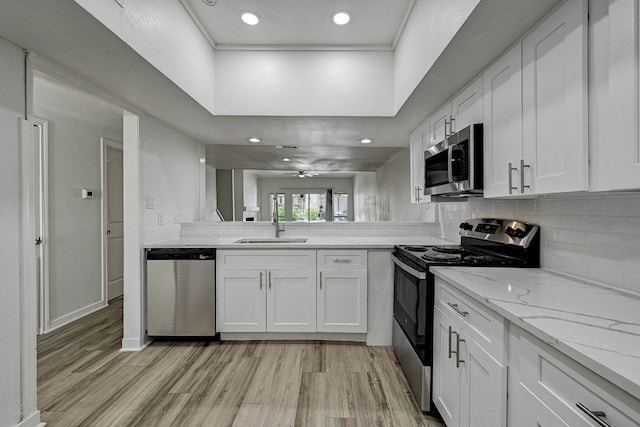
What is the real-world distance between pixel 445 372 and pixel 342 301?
1.18m

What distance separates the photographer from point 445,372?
5.18 feet

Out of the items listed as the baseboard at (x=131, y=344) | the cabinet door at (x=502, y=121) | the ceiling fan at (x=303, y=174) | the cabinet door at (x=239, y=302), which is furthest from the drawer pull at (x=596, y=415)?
the ceiling fan at (x=303, y=174)

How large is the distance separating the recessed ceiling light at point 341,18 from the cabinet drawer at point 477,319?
6.08ft

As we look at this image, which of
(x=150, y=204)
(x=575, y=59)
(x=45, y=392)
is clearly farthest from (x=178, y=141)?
(x=575, y=59)

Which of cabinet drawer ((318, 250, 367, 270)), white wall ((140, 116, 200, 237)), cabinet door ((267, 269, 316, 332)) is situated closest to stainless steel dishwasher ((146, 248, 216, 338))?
white wall ((140, 116, 200, 237))

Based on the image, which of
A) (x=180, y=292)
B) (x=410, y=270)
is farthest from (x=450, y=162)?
(x=180, y=292)

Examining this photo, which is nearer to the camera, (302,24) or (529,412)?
(529,412)

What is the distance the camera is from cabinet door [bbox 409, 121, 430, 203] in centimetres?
282

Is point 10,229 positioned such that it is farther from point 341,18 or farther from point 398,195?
point 398,195

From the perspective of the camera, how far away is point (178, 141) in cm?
325

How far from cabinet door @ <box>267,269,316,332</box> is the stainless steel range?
0.78 metres

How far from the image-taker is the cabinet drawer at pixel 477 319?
1.10m

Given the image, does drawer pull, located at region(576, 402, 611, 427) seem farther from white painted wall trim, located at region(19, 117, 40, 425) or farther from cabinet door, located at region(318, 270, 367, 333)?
white painted wall trim, located at region(19, 117, 40, 425)

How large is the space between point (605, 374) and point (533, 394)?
1.10 feet
